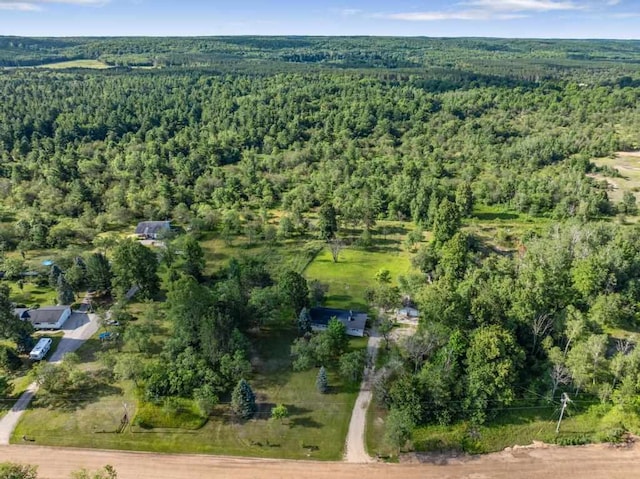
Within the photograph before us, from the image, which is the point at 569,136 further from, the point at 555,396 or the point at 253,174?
the point at 555,396

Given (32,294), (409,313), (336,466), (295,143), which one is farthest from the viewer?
(295,143)

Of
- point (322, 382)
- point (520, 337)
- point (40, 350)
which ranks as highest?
point (520, 337)

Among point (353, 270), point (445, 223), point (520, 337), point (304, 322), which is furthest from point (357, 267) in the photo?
point (520, 337)

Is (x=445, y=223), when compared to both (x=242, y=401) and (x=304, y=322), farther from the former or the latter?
(x=242, y=401)

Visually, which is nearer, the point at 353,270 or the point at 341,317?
the point at 341,317

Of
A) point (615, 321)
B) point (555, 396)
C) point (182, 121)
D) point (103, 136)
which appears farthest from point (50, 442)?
point (182, 121)

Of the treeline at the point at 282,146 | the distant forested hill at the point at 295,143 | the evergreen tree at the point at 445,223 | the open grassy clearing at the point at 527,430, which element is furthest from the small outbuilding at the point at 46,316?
the evergreen tree at the point at 445,223

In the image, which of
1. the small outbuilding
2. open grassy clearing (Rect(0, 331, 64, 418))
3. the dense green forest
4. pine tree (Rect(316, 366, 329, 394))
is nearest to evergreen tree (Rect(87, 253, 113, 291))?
the dense green forest

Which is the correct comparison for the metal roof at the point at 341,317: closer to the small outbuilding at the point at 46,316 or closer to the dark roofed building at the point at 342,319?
the dark roofed building at the point at 342,319
